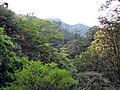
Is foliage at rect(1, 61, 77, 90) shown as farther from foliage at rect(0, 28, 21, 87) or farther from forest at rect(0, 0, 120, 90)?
foliage at rect(0, 28, 21, 87)

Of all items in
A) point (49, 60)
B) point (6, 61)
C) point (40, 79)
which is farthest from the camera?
point (49, 60)

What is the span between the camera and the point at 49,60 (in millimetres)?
18859

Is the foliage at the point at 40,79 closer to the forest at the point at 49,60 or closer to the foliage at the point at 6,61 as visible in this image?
the forest at the point at 49,60

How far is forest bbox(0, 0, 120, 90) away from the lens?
9898 mm

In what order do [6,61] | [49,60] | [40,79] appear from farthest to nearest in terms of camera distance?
[49,60] → [6,61] → [40,79]

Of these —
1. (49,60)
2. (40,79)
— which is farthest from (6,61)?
(49,60)

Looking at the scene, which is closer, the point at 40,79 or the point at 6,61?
the point at 40,79

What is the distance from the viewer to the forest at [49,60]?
9.90 meters

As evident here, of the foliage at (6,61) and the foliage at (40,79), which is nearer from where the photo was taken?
the foliage at (40,79)

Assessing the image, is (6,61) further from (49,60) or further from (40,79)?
(49,60)

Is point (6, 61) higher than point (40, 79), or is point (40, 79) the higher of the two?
point (6, 61)

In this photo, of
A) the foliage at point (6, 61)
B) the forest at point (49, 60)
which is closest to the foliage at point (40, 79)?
the forest at point (49, 60)

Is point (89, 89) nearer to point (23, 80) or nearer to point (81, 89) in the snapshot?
point (81, 89)

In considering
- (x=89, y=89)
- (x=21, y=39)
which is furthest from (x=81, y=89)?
(x=21, y=39)
